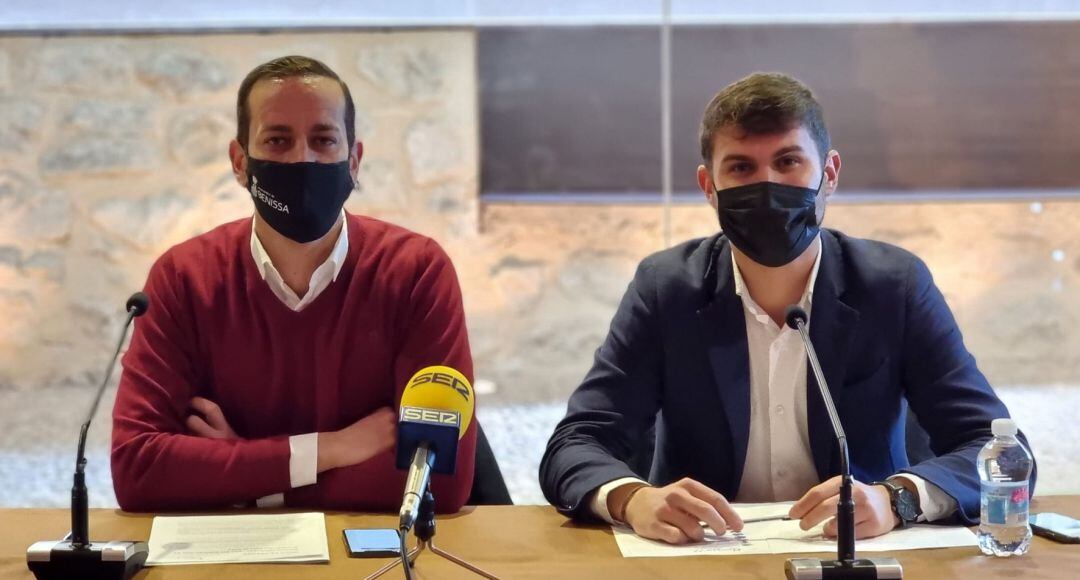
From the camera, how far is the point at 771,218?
1.98 m

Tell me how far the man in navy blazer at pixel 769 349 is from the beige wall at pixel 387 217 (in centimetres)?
173

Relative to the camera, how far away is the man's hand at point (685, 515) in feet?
5.67

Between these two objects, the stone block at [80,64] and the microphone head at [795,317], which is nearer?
the microphone head at [795,317]

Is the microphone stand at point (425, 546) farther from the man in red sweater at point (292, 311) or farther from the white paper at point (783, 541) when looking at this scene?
the man in red sweater at point (292, 311)

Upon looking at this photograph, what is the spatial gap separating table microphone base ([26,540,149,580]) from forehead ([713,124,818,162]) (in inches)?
43.6

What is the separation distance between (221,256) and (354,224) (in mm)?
242

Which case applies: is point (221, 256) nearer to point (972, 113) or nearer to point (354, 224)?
point (354, 224)

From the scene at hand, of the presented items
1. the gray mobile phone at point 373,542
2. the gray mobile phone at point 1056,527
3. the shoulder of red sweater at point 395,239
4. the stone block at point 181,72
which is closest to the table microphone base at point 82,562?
the gray mobile phone at point 373,542

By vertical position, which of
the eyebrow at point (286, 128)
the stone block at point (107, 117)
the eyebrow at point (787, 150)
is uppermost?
the stone block at point (107, 117)

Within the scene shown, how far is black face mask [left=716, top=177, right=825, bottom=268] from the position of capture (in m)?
1.98

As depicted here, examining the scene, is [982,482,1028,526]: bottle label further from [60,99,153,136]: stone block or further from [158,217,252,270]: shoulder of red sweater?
[60,99,153,136]: stone block

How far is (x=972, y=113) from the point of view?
3889 millimetres

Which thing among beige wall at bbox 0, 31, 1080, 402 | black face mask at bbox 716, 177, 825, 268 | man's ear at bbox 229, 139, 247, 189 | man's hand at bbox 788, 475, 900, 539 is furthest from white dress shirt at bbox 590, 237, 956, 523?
beige wall at bbox 0, 31, 1080, 402

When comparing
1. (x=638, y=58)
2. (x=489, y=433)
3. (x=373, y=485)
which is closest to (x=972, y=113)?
(x=638, y=58)
